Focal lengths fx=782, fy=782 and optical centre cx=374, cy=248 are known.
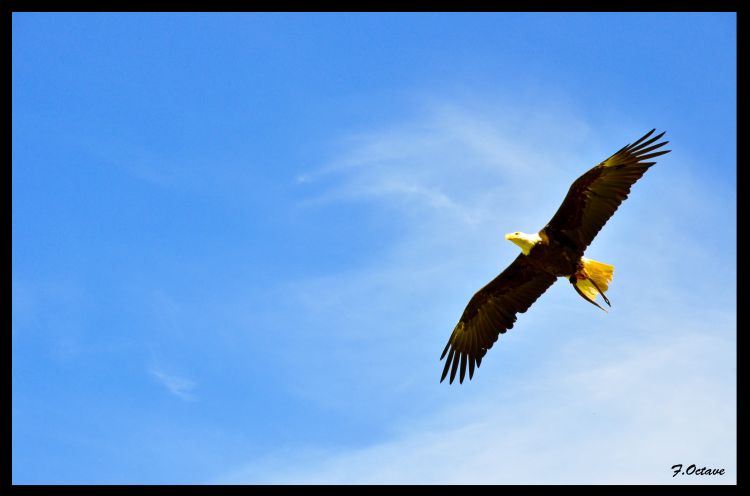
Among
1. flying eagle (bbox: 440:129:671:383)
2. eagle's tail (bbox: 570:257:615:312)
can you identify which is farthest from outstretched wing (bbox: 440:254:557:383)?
eagle's tail (bbox: 570:257:615:312)

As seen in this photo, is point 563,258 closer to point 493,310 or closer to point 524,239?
point 524,239

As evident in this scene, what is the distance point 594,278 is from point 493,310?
8.99ft

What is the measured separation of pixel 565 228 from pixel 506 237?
→ 3.84 feet

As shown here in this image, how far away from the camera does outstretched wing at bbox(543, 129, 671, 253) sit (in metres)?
14.9

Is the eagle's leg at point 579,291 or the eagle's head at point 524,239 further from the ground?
the eagle's head at point 524,239

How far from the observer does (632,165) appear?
1489 cm

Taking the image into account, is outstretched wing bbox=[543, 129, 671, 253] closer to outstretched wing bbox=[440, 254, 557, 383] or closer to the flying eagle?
the flying eagle

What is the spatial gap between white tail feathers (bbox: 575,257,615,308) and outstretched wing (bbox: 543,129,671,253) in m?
0.39

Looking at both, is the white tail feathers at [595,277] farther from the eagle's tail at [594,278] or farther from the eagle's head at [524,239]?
the eagle's head at [524,239]

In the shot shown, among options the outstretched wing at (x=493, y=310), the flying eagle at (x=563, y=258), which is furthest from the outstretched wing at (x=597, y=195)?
the outstretched wing at (x=493, y=310)

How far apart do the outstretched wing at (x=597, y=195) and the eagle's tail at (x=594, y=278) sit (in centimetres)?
39

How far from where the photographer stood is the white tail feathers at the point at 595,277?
51.2ft

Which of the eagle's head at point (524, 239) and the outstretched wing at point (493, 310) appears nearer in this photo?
the eagle's head at point (524, 239)

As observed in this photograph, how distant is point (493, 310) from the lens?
694 inches
